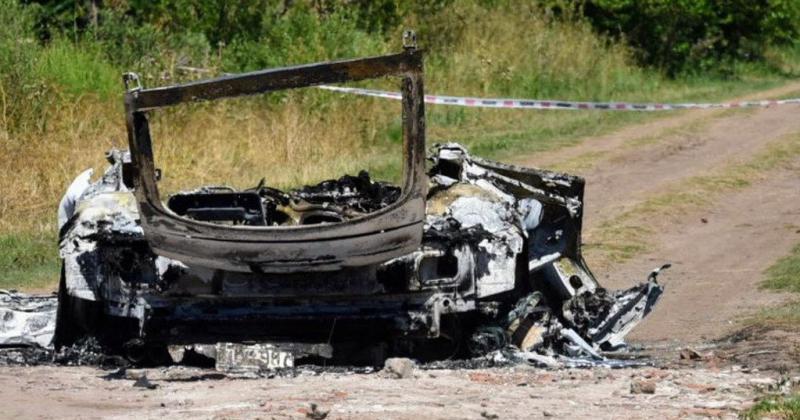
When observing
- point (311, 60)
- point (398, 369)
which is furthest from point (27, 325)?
point (311, 60)

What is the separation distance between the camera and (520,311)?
31.7 feet

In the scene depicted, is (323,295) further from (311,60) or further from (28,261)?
(311,60)

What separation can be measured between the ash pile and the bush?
22718 millimetres

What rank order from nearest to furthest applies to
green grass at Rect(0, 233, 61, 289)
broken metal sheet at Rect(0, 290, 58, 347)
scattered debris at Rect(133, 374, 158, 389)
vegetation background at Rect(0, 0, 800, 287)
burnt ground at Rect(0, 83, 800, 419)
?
burnt ground at Rect(0, 83, 800, 419), scattered debris at Rect(133, 374, 158, 389), broken metal sheet at Rect(0, 290, 58, 347), green grass at Rect(0, 233, 61, 289), vegetation background at Rect(0, 0, 800, 287)

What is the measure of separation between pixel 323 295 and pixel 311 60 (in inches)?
565

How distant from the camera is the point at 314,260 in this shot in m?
8.62

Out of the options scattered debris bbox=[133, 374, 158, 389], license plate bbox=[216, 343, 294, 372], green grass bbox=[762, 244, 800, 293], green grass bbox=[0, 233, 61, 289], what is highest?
license plate bbox=[216, 343, 294, 372]

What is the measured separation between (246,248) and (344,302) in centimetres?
76

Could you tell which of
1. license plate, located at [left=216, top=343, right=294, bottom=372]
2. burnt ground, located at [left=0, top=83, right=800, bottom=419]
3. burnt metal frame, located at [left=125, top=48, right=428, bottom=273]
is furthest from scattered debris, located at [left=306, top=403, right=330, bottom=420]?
license plate, located at [left=216, top=343, right=294, bottom=372]

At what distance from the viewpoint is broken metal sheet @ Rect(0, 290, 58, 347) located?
32.9ft

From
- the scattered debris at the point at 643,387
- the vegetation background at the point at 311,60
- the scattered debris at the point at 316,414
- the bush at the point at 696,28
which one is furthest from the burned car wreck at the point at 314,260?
the bush at the point at 696,28

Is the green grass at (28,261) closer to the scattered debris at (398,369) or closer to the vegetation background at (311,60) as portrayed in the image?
the vegetation background at (311,60)

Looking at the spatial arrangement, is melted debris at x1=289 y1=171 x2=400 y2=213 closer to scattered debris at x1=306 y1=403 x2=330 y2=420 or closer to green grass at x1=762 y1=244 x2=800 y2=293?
scattered debris at x1=306 y1=403 x2=330 y2=420

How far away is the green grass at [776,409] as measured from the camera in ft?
24.4
